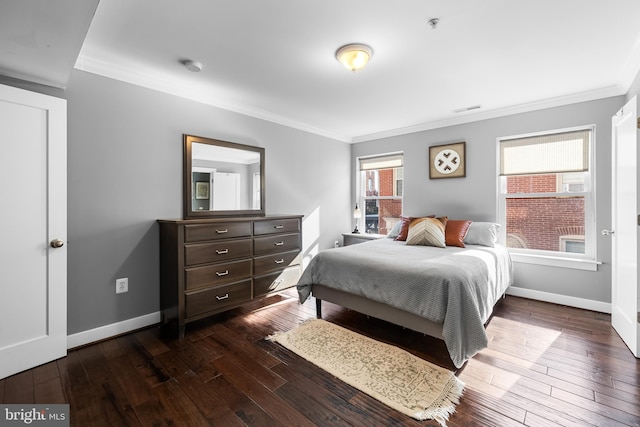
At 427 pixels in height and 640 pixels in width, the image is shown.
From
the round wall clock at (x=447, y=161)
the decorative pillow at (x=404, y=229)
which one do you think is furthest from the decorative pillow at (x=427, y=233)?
the round wall clock at (x=447, y=161)

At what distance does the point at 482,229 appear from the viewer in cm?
349

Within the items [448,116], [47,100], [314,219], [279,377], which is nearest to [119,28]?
[47,100]

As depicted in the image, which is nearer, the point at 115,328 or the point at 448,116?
the point at 115,328

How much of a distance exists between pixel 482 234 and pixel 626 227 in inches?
48.6

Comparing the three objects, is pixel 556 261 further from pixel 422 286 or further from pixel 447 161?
pixel 422 286

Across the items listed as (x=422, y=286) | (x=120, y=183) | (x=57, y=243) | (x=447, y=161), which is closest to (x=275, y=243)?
(x=120, y=183)

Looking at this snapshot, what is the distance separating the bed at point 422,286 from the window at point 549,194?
0.68 m

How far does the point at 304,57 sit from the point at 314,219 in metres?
2.58

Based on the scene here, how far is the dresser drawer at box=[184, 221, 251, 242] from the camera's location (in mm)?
2563

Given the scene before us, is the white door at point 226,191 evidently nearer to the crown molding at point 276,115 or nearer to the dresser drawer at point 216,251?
the dresser drawer at point 216,251

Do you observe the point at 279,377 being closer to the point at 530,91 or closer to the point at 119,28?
the point at 119,28

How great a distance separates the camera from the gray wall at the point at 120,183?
92.3 inches

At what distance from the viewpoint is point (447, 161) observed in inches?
162

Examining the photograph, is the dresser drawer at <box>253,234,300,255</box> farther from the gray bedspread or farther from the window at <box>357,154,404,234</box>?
the window at <box>357,154,404,234</box>
